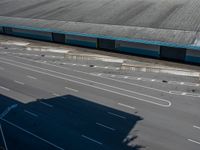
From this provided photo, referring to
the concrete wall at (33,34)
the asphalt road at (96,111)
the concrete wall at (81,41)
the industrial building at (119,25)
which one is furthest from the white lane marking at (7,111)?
the concrete wall at (33,34)

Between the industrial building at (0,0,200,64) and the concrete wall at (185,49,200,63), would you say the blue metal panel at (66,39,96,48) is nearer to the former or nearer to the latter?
the industrial building at (0,0,200,64)

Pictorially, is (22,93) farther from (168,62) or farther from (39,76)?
(168,62)

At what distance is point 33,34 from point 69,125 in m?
36.5

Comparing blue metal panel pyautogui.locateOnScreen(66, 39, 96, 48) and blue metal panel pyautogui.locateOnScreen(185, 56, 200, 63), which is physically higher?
blue metal panel pyautogui.locateOnScreen(66, 39, 96, 48)

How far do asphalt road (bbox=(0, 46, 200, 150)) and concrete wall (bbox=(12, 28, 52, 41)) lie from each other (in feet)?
53.8

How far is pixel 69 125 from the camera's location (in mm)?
26156

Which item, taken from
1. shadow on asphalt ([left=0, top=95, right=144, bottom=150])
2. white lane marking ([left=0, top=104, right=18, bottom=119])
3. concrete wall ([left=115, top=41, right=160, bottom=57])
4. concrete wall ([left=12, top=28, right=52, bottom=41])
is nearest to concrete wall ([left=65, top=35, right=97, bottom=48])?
concrete wall ([left=115, top=41, right=160, bottom=57])

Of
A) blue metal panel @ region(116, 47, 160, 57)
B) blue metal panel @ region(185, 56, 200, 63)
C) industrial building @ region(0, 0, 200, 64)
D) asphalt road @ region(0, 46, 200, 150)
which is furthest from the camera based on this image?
blue metal panel @ region(116, 47, 160, 57)

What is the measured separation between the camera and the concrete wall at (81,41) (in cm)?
4803

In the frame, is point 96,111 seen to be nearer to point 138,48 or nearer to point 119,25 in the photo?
point 138,48

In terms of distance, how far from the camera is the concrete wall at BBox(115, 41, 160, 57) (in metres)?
41.6

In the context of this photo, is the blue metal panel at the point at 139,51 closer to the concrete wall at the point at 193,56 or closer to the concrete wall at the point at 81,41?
the concrete wall at the point at 193,56

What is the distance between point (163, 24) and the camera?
43.8 metres

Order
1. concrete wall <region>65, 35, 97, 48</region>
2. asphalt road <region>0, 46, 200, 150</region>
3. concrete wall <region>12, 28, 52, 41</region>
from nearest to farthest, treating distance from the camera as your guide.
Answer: asphalt road <region>0, 46, 200, 150</region>, concrete wall <region>65, 35, 97, 48</region>, concrete wall <region>12, 28, 52, 41</region>
